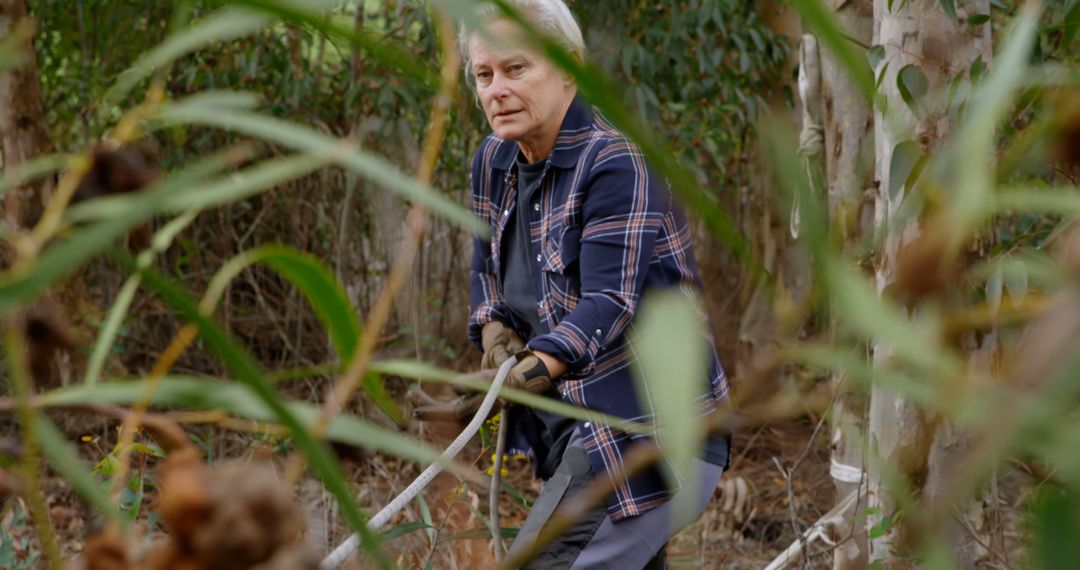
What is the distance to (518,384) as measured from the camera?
2.18 meters

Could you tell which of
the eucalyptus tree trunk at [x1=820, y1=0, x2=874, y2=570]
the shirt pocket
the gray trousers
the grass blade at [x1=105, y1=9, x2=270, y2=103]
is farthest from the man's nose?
the grass blade at [x1=105, y1=9, x2=270, y2=103]

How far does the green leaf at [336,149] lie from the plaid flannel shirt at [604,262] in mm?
1873

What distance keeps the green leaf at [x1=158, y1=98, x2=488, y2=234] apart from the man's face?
211 cm

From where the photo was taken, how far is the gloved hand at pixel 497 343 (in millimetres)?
2652

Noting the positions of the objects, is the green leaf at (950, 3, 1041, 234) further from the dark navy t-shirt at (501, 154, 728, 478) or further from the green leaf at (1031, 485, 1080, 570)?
the dark navy t-shirt at (501, 154, 728, 478)

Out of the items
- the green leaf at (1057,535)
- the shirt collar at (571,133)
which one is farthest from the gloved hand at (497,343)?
the green leaf at (1057,535)

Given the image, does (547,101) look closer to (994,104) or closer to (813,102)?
(813,102)

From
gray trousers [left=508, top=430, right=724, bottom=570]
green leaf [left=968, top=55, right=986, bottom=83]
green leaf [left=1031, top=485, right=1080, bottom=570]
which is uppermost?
green leaf [left=1031, top=485, right=1080, bottom=570]

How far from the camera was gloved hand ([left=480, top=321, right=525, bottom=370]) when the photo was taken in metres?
2.65

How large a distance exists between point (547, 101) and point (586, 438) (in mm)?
715

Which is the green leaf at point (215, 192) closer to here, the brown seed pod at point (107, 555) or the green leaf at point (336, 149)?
the green leaf at point (336, 149)

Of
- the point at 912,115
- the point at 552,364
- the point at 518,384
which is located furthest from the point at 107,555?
the point at 912,115

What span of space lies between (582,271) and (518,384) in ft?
1.42

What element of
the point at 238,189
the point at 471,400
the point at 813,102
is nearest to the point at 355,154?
the point at 238,189
